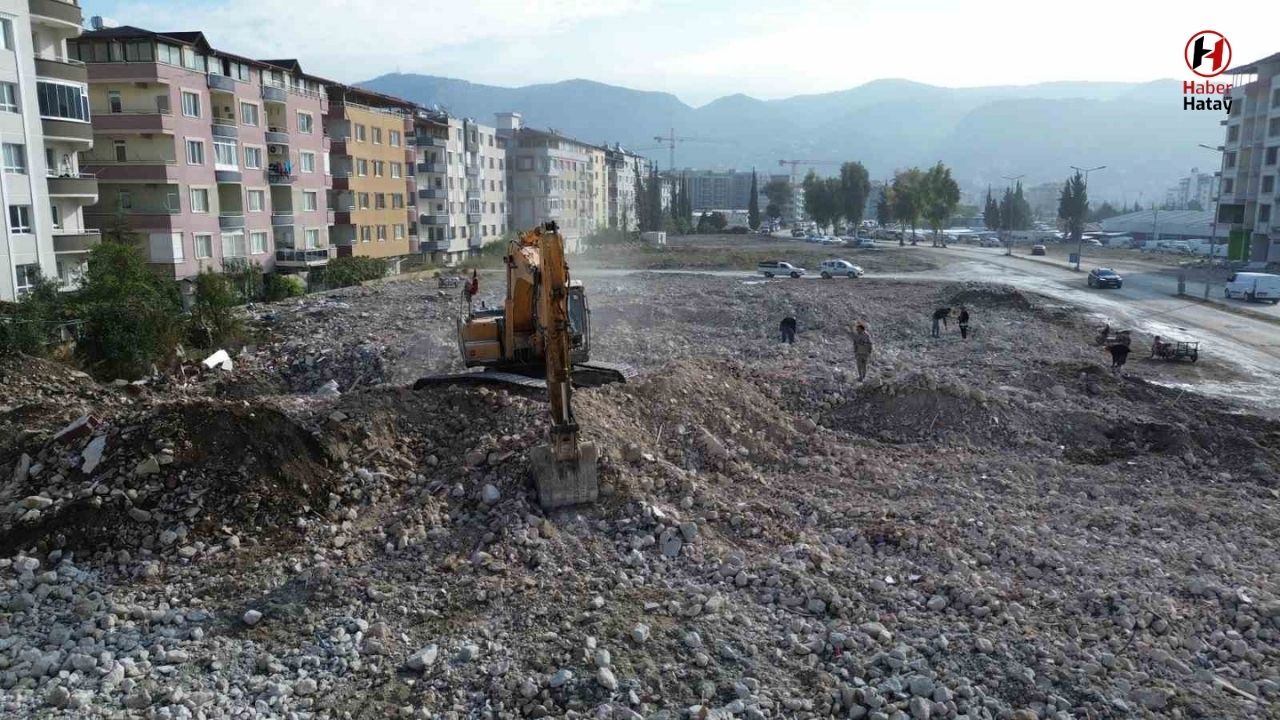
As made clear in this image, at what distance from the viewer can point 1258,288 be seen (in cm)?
4325

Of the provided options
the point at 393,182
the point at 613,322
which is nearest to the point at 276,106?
the point at 393,182

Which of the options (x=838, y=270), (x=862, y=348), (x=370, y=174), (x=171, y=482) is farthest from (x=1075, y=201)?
(x=171, y=482)

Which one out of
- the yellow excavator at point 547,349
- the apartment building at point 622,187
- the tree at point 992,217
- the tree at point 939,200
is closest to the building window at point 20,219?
the yellow excavator at point 547,349

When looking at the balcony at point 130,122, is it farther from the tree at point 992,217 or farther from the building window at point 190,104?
the tree at point 992,217

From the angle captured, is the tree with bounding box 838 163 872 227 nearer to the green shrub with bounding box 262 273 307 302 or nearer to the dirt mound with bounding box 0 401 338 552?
the green shrub with bounding box 262 273 307 302

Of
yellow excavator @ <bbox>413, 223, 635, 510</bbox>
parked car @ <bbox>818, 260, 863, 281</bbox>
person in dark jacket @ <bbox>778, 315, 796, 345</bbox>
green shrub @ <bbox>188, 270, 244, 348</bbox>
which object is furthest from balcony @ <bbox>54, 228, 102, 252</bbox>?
parked car @ <bbox>818, 260, 863, 281</bbox>

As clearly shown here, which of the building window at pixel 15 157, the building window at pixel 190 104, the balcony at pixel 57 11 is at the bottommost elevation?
the building window at pixel 15 157

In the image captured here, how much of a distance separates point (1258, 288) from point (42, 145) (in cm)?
4833

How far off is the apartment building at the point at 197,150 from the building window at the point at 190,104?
4 centimetres

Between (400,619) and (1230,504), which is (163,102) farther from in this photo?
(1230,504)

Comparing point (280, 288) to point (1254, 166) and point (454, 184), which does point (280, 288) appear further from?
point (1254, 166)

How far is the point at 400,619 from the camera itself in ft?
31.9

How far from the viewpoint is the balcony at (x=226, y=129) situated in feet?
138

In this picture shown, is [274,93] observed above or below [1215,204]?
above
